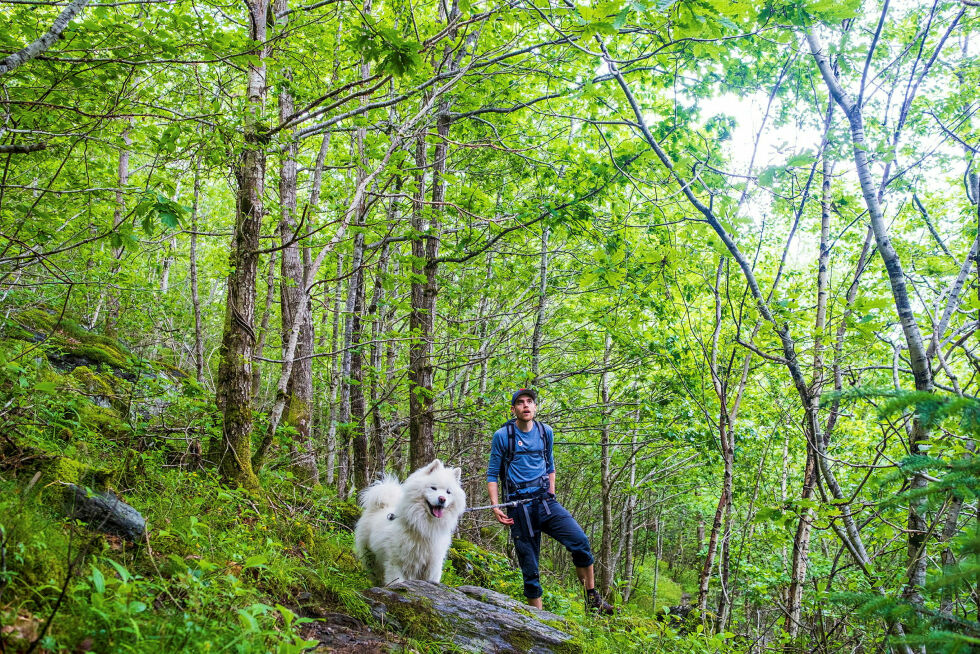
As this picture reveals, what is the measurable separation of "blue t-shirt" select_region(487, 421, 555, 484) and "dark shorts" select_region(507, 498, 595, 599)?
29 centimetres

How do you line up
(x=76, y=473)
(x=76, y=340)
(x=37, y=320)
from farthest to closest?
1. (x=37, y=320)
2. (x=76, y=340)
3. (x=76, y=473)

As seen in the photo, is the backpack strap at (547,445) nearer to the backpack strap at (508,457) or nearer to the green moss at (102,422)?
the backpack strap at (508,457)

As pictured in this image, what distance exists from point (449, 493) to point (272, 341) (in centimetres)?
1161

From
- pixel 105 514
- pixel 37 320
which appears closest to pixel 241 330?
pixel 105 514

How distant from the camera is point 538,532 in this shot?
5660 millimetres

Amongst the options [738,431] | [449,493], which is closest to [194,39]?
[449,493]

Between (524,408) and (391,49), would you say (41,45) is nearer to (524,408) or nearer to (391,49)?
(391,49)

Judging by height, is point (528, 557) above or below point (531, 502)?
below

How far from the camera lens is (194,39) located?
13.0 ft

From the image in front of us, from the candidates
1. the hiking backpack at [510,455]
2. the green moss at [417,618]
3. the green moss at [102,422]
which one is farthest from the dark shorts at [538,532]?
the green moss at [102,422]

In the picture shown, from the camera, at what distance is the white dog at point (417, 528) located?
505 cm

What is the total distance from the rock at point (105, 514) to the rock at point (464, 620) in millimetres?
1700

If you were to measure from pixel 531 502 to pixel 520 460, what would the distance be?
455 mm

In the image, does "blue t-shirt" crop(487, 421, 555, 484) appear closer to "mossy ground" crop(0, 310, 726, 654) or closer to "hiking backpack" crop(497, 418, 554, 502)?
"hiking backpack" crop(497, 418, 554, 502)
